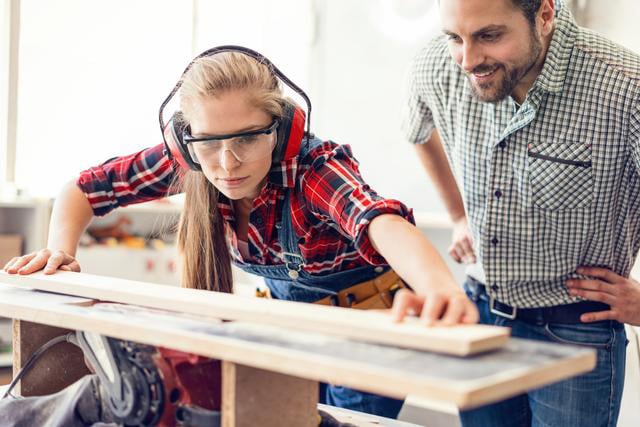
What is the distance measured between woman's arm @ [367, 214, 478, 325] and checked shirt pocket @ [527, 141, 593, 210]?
0.57 m

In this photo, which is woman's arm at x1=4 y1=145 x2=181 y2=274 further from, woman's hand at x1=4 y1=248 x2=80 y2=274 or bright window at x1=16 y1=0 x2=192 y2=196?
bright window at x1=16 y1=0 x2=192 y2=196

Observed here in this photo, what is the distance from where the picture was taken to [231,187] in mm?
1587

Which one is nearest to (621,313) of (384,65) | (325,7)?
(384,65)

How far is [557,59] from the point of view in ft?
5.76

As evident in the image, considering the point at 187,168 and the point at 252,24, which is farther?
the point at 252,24

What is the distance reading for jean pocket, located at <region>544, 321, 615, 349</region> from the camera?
187 cm

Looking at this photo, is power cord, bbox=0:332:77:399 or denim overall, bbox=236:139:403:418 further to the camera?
denim overall, bbox=236:139:403:418

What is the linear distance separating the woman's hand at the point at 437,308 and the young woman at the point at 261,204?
0.14 feet

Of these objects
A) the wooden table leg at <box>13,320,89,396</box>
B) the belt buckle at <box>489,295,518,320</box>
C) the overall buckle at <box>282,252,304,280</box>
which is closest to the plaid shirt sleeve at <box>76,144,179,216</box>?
the overall buckle at <box>282,252,304,280</box>

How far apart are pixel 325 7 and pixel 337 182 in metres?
2.93

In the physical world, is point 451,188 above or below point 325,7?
below

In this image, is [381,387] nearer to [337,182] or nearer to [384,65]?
[337,182]

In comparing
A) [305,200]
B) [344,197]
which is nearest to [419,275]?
[344,197]

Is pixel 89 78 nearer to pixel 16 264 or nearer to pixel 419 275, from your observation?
pixel 16 264
